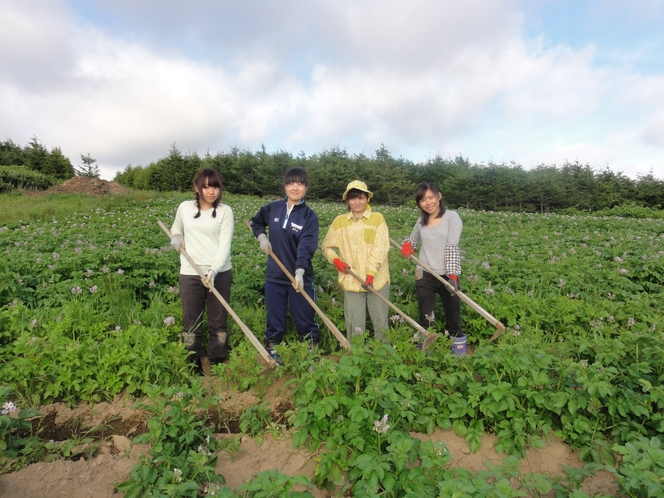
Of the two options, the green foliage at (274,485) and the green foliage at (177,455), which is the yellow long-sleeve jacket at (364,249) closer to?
the green foliage at (177,455)

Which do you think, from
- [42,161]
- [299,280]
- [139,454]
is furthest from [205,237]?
[42,161]

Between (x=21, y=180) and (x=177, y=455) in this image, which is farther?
(x=21, y=180)

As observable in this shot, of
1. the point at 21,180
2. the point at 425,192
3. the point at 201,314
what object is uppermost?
the point at 21,180

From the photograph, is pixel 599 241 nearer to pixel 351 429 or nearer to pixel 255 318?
pixel 255 318

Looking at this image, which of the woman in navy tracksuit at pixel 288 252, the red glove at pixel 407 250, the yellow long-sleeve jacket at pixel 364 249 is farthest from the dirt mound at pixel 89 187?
the red glove at pixel 407 250

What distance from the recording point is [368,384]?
2.62m

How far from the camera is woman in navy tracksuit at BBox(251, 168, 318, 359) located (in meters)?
3.81

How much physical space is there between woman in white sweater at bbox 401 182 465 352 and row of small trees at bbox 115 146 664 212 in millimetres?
23713

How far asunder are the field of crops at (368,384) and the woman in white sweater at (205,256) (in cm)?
31

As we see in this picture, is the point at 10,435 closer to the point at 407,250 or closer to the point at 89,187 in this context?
the point at 407,250

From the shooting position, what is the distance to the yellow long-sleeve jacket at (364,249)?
12.5ft

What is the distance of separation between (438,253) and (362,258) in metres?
0.82

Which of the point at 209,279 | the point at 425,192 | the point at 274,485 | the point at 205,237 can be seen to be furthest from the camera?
the point at 425,192

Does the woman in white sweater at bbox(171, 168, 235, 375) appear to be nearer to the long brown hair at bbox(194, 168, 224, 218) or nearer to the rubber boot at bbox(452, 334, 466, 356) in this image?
the long brown hair at bbox(194, 168, 224, 218)
